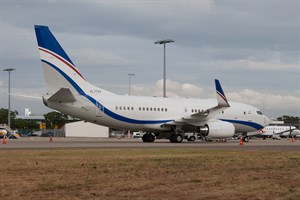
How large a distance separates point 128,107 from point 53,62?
7.56 meters

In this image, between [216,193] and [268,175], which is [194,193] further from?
[268,175]

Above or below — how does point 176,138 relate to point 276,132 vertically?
below

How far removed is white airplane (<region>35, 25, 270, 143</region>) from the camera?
40.4 meters

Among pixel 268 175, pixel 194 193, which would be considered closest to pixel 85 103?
pixel 268 175

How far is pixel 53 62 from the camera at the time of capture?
133 feet

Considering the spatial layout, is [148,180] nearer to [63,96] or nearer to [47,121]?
[63,96]

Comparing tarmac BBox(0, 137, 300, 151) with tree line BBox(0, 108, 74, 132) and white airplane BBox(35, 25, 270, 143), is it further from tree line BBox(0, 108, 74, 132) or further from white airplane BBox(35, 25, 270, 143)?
tree line BBox(0, 108, 74, 132)

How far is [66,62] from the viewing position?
41.1 meters

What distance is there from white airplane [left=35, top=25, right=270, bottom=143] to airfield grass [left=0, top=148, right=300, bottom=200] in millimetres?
22485

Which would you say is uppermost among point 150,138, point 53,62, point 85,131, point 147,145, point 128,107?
point 53,62

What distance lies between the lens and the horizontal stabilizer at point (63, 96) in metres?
38.4

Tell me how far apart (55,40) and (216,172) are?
93.0ft

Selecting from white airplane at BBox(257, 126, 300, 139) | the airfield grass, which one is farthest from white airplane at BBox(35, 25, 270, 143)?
white airplane at BBox(257, 126, 300, 139)

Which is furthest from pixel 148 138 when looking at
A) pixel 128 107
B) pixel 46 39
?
pixel 46 39
